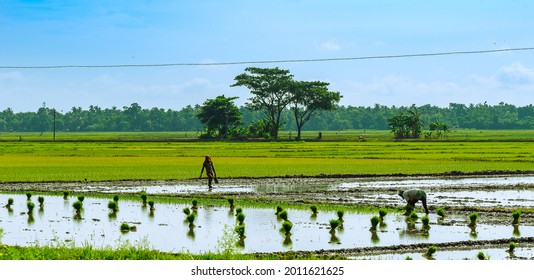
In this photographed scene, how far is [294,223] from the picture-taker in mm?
20562

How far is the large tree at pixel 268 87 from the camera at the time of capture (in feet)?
382

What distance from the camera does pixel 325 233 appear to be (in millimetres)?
18828

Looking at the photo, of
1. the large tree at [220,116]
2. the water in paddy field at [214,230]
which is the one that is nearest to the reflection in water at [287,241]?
the water in paddy field at [214,230]

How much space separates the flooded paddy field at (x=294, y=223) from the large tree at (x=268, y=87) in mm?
84249

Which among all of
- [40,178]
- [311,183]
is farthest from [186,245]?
[40,178]

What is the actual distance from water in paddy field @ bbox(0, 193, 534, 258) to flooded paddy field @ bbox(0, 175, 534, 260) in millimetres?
22

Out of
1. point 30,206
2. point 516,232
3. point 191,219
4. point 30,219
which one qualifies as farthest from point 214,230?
point 516,232

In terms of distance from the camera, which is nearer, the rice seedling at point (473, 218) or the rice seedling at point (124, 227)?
the rice seedling at point (124, 227)

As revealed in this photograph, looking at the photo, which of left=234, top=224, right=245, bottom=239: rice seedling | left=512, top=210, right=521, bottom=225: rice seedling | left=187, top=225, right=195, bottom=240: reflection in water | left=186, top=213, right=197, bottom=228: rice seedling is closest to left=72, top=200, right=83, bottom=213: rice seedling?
left=186, top=213, right=197, bottom=228: rice seedling

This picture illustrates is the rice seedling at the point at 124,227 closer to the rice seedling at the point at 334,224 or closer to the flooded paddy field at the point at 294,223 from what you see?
the flooded paddy field at the point at 294,223

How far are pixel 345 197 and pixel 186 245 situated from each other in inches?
466

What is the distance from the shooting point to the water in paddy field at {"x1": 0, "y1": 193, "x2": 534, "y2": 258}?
17250 millimetres

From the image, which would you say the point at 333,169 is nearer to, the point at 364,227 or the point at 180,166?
the point at 180,166

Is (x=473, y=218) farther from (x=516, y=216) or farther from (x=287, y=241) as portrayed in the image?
(x=287, y=241)
